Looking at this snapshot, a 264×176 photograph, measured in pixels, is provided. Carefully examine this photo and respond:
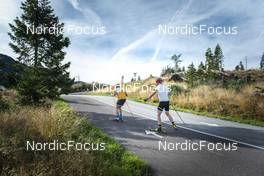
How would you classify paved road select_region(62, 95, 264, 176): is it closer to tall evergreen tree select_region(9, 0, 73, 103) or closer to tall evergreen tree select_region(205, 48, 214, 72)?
tall evergreen tree select_region(9, 0, 73, 103)

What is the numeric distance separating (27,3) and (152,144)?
1904 cm

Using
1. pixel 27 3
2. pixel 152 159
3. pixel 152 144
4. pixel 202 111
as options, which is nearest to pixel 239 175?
pixel 152 159

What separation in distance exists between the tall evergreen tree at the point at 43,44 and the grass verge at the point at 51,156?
13.2m

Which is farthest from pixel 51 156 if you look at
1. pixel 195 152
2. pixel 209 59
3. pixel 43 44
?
pixel 209 59

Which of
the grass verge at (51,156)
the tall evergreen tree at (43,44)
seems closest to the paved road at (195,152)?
the grass verge at (51,156)

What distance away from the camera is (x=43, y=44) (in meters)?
22.8

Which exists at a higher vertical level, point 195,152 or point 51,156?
point 51,156

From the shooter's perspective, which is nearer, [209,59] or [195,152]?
[195,152]

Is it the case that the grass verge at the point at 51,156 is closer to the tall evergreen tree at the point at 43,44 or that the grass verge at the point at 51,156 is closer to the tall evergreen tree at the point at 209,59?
the tall evergreen tree at the point at 43,44

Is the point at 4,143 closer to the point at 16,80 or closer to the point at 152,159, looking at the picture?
the point at 152,159

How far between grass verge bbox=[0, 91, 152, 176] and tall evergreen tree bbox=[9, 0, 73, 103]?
13.2 m

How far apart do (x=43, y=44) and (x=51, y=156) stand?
18.8 meters

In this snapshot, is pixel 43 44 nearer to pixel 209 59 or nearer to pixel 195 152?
pixel 195 152

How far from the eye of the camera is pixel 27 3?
72.9 feet
